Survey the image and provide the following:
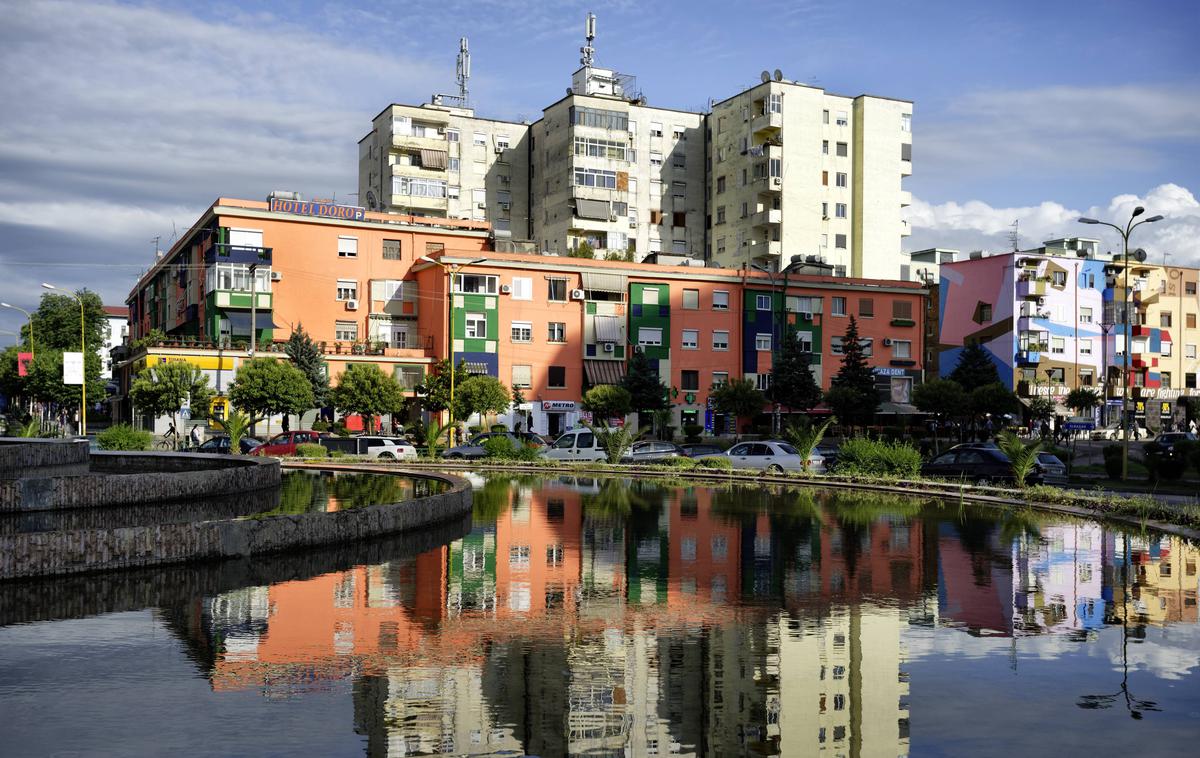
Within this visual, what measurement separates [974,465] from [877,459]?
8.51 ft

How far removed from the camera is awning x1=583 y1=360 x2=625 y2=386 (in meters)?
69.5

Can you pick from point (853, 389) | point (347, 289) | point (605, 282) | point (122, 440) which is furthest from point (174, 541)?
point (605, 282)

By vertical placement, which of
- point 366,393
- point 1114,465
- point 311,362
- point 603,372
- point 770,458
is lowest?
point 1114,465

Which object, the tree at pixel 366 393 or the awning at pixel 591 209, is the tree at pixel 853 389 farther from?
the tree at pixel 366 393

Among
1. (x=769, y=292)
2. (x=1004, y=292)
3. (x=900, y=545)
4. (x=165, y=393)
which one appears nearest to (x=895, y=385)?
(x=769, y=292)

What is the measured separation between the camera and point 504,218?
95062 millimetres

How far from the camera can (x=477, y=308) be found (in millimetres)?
67625

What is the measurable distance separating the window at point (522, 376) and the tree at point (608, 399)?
5554 mm

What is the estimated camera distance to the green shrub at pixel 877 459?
30.4m

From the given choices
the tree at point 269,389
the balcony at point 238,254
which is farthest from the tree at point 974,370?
the balcony at point 238,254

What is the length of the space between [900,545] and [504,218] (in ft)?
264

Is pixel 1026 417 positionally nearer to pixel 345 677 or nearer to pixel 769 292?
pixel 769 292

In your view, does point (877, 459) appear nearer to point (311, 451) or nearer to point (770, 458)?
point (770, 458)

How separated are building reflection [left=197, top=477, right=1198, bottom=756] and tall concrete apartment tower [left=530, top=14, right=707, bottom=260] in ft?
226
